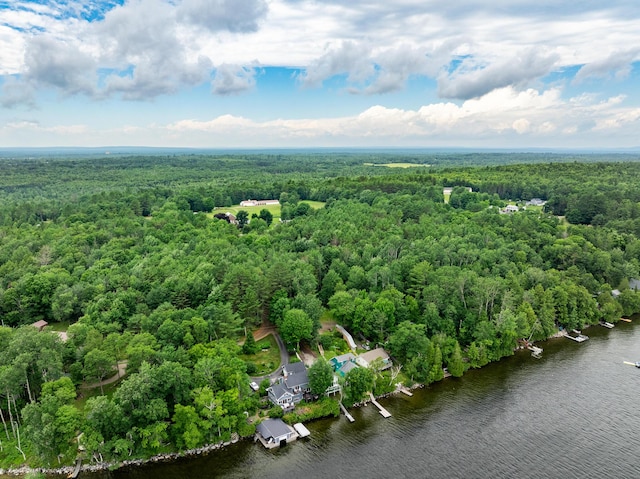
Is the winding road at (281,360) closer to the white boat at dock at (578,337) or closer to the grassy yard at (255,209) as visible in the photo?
the white boat at dock at (578,337)

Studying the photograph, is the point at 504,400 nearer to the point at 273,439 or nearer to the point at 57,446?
the point at 273,439

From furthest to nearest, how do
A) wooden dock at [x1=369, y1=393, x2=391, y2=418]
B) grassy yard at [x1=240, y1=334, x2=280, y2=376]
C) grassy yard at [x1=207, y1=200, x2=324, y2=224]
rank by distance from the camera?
grassy yard at [x1=207, y1=200, x2=324, y2=224], grassy yard at [x1=240, y1=334, x2=280, y2=376], wooden dock at [x1=369, y1=393, x2=391, y2=418]

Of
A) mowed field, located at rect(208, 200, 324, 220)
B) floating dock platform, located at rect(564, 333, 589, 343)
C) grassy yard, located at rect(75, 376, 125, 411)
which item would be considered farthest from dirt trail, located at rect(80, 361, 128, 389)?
mowed field, located at rect(208, 200, 324, 220)

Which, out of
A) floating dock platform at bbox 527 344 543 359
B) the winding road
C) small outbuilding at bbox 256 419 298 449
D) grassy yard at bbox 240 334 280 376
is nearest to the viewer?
small outbuilding at bbox 256 419 298 449

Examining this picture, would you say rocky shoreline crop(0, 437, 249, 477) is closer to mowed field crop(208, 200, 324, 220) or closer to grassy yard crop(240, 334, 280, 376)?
grassy yard crop(240, 334, 280, 376)

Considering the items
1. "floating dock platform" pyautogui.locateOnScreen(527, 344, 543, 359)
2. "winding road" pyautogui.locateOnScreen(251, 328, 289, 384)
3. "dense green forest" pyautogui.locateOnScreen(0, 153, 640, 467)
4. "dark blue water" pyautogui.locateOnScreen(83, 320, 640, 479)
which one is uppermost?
"dense green forest" pyautogui.locateOnScreen(0, 153, 640, 467)
